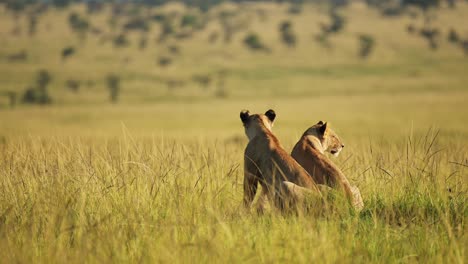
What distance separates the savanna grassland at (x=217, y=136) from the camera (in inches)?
179

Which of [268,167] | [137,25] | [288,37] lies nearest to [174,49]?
[288,37]

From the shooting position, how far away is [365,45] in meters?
70.0

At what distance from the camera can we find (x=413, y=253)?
4488 mm

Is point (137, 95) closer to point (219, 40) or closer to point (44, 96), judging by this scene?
point (44, 96)

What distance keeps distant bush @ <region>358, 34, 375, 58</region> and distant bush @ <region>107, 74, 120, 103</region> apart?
87.3ft

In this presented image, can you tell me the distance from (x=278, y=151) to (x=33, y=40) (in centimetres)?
7195

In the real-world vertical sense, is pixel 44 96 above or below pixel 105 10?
below

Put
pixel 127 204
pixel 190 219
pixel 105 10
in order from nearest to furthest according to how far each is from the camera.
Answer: pixel 190 219 → pixel 127 204 → pixel 105 10

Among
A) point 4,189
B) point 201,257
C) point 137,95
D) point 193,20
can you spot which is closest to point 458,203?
point 201,257

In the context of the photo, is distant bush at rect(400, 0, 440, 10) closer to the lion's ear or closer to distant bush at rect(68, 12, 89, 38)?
A: distant bush at rect(68, 12, 89, 38)

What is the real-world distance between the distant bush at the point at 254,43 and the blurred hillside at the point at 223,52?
0.15 m

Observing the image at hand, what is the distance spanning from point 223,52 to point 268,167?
213 ft

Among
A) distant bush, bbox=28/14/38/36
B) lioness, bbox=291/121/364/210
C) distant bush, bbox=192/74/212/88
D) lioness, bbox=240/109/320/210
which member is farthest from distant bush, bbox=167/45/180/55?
lioness, bbox=240/109/320/210

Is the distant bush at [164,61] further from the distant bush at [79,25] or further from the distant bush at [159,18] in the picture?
the distant bush at [159,18]
